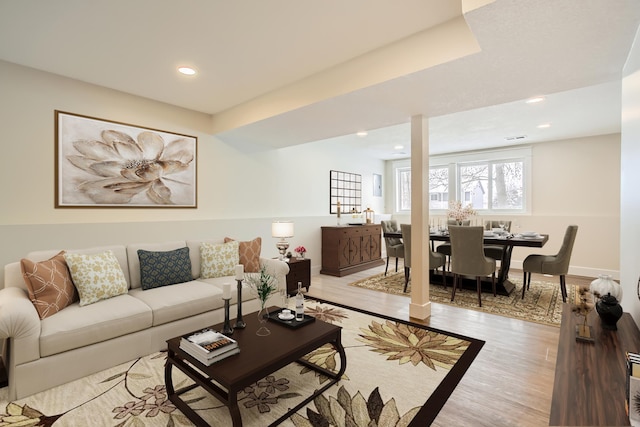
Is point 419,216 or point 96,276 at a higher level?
point 419,216

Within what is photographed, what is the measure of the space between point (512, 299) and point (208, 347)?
157 inches

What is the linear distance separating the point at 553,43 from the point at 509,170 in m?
5.04

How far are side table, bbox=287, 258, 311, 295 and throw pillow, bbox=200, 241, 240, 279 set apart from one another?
35.2 inches

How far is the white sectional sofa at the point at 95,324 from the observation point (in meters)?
1.94

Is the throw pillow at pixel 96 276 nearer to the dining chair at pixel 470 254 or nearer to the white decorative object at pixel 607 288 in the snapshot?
the white decorative object at pixel 607 288

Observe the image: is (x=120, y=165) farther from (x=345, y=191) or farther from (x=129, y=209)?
(x=345, y=191)

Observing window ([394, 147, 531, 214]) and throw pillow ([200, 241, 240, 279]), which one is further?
window ([394, 147, 531, 214])

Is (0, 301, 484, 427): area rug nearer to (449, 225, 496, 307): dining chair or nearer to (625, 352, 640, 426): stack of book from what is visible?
(625, 352, 640, 426): stack of book

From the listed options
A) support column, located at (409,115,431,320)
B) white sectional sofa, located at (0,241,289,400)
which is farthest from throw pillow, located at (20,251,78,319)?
support column, located at (409,115,431,320)

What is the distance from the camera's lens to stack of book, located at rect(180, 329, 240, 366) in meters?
1.69

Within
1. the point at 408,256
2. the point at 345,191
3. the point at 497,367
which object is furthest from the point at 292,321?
the point at 345,191

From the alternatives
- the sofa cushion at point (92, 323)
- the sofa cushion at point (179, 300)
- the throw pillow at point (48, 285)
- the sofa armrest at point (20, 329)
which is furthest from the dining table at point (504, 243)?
the sofa armrest at point (20, 329)

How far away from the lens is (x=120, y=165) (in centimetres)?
340

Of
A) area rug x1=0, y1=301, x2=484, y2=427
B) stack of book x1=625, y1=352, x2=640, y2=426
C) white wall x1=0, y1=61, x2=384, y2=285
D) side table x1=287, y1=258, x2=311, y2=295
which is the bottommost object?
area rug x1=0, y1=301, x2=484, y2=427
